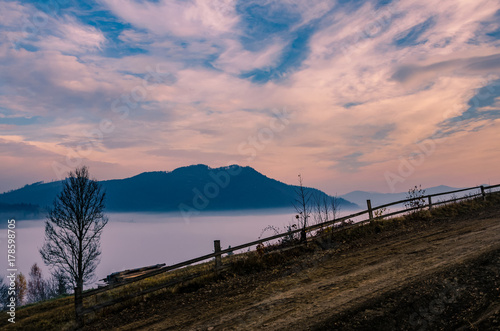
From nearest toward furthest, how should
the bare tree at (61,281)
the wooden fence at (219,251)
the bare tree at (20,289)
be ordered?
the wooden fence at (219,251) → the bare tree at (61,281) → the bare tree at (20,289)

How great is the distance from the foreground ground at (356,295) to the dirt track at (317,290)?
24mm

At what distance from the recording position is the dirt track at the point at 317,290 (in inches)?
249

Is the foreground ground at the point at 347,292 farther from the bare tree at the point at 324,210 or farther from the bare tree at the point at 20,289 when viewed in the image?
the bare tree at the point at 20,289

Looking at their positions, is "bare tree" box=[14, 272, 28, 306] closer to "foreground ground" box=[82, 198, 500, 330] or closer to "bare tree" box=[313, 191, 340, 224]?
"bare tree" box=[313, 191, 340, 224]

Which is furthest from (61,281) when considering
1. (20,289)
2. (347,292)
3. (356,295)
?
(20,289)

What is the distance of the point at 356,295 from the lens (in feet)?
22.7

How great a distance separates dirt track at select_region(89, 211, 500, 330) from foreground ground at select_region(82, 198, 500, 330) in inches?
0.9

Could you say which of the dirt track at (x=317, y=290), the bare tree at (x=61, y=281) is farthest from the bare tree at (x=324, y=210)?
the bare tree at (x=61, y=281)

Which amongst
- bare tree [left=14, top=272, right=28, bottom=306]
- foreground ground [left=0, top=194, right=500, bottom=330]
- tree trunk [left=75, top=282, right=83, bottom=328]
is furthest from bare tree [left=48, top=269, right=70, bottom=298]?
bare tree [left=14, top=272, right=28, bottom=306]

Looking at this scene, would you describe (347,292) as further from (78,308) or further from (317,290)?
(78,308)

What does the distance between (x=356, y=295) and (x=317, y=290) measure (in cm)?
115

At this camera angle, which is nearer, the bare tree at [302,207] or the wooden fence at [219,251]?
the wooden fence at [219,251]

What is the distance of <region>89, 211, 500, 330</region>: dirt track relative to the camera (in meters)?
6.32

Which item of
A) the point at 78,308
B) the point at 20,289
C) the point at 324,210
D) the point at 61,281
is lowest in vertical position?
the point at 20,289
